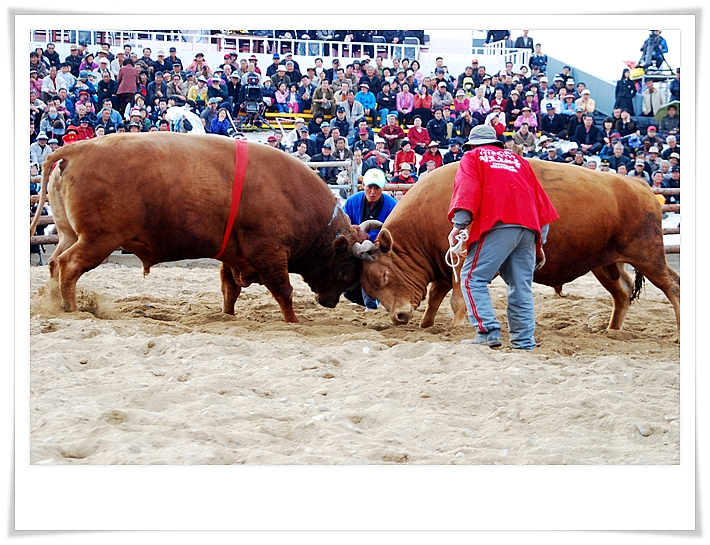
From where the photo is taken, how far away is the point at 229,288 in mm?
7422

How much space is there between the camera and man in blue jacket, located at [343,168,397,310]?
26.6 ft

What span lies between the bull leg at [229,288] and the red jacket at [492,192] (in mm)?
2565

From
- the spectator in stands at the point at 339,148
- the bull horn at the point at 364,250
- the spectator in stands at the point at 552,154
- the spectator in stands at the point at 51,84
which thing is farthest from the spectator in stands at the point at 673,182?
the spectator in stands at the point at 51,84

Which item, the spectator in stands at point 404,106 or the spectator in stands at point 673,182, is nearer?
the spectator in stands at point 673,182

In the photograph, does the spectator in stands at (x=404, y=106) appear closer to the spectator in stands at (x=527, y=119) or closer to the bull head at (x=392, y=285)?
the spectator in stands at (x=527, y=119)

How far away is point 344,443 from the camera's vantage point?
3.61 m

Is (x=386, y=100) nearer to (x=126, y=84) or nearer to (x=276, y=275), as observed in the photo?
(x=126, y=84)

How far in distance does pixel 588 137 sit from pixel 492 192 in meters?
9.92

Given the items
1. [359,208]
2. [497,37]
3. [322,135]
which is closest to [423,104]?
[322,135]

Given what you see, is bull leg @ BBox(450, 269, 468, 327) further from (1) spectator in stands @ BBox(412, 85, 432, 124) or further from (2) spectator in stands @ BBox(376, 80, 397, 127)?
(2) spectator in stands @ BBox(376, 80, 397, 127)

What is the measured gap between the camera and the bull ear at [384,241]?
269 inches

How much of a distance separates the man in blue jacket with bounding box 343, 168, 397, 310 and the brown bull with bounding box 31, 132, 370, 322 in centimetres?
78
